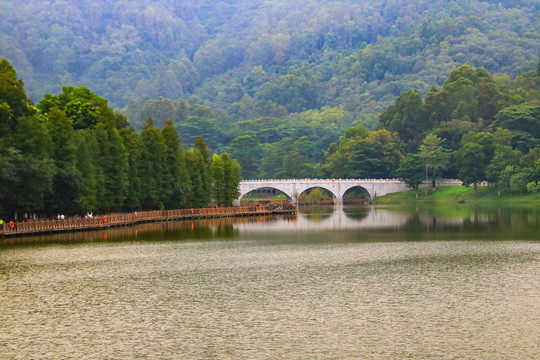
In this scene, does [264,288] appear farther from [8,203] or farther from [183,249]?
[8,203]

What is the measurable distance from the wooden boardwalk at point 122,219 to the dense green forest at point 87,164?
1.88m

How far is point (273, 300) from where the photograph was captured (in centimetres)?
3497

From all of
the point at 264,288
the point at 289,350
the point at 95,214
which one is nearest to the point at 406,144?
the point at 95,214

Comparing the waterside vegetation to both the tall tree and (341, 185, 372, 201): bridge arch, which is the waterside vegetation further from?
the tall tree

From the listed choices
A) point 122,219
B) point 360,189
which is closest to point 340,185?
point 360,189

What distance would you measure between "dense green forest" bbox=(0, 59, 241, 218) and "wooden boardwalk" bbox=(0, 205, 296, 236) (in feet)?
6.18

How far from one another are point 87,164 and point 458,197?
3679 inches

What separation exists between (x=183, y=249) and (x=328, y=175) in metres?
136

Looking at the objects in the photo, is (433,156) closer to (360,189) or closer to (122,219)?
(360,189)

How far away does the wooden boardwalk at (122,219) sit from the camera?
7088cm

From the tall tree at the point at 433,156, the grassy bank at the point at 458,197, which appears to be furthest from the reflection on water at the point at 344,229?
the tall tree at the point at 433,156

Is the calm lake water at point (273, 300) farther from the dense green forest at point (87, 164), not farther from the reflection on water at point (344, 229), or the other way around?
the dense green forest at point (87, 164)

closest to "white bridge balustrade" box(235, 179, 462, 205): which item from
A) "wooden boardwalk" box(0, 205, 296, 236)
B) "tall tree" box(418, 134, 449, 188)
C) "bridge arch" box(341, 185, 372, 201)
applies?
"bridge arch" box(341, 185, 372, 201)

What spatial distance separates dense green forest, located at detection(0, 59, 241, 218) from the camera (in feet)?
233
